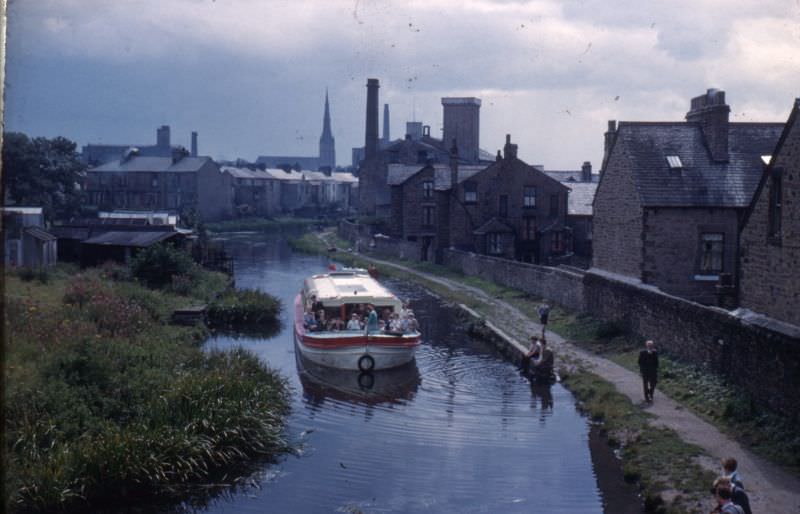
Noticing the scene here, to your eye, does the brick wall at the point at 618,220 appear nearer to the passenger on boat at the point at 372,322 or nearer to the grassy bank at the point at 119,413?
the passenger on boat at the point at 372,322

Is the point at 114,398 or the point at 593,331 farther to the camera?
the point at 593,331

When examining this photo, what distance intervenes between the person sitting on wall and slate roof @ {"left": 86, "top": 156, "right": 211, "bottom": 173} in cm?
8175


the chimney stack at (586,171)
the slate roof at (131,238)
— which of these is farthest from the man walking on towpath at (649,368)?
the chimney stack at (586,171)

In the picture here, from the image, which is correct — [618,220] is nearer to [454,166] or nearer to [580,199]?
[580,199]

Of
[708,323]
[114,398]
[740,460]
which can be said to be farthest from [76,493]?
[708,323]

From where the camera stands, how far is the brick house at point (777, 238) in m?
19.7

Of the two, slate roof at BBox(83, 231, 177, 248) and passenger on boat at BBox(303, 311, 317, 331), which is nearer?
passenger on boat at BBox(303, 311, 317, 331)

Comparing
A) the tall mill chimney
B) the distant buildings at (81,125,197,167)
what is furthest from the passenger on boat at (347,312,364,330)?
the distant buildings at (81,125,197,167)

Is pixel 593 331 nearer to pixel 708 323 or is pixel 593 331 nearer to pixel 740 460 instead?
pixel 708 323

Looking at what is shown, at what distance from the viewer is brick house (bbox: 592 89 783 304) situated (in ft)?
97.0

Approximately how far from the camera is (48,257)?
44906mm

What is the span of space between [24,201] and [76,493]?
57.7 meters

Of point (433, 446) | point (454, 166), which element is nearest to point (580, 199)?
point (454, 166)

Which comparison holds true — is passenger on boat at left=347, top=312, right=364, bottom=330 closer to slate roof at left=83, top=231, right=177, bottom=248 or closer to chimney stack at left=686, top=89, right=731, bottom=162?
chimney stack at left=686, top=89, right=731, bottom=162
